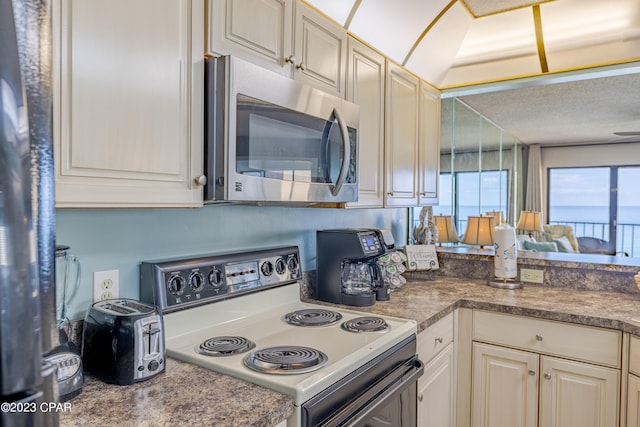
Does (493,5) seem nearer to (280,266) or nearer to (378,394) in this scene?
(280,266)

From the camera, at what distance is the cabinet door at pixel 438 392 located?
171 cm

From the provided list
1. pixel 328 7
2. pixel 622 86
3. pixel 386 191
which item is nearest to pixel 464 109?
pixel 622 86

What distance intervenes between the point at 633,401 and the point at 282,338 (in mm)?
1382

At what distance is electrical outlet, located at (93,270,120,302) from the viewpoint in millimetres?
1227

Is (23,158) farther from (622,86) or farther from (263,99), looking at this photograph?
(622,86)

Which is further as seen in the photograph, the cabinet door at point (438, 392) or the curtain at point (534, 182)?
the curtain at point (534, 182)

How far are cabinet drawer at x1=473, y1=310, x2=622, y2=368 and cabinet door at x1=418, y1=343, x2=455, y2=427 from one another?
0.65 feet

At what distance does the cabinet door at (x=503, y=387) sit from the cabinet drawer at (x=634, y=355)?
1.09ft

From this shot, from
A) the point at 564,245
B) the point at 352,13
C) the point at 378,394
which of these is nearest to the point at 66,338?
the point at 378,394

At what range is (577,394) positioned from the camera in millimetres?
1756

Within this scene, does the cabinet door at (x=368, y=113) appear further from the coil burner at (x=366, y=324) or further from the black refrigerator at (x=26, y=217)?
the black refrigerator at (x=26, y=217)

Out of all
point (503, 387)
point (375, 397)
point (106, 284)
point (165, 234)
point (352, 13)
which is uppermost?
point (352, 13)

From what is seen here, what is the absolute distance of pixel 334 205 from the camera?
1.79 meters

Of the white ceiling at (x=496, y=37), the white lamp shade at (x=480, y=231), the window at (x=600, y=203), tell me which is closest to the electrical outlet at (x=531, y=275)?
the white lamp shade at (x=480, y=231)
